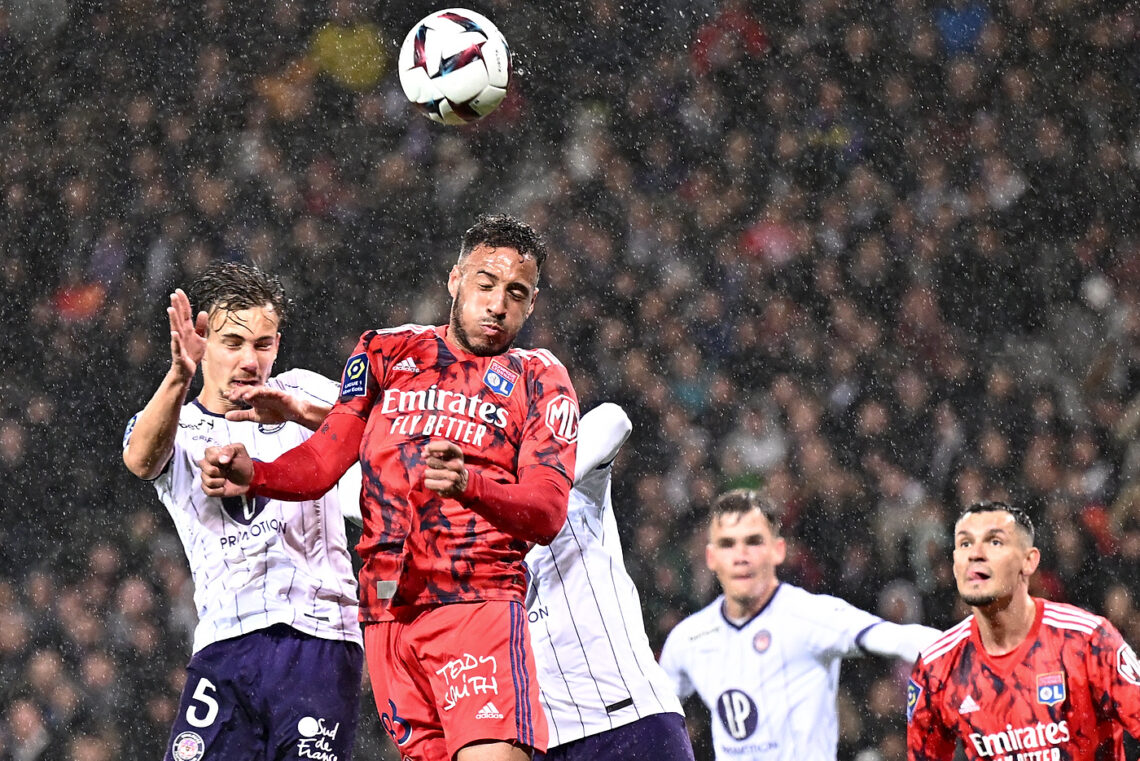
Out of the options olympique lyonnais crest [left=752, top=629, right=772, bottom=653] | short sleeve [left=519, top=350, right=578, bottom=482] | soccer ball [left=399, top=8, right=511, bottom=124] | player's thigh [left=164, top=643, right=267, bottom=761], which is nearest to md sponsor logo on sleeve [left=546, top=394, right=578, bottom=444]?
short sleeve [left=519, top=350, right=578, bottom=482]

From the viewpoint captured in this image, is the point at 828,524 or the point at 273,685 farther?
the point at 828,524

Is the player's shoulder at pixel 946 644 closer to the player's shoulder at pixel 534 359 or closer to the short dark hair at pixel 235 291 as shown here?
the player's shoulder at pixel 534 359

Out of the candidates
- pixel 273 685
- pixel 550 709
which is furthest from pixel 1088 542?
pixel 273 685

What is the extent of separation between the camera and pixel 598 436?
345 centimetres

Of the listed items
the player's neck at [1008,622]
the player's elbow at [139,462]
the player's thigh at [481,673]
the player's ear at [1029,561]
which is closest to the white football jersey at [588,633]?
the player's thigh at [481,673]

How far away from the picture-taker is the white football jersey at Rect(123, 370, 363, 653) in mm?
3504

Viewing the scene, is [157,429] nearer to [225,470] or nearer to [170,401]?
[170,401]

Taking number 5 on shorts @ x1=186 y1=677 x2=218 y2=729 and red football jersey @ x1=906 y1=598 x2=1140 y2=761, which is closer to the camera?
number 5 on shorts @ x1=186 y1=677 x2=218 y2=729

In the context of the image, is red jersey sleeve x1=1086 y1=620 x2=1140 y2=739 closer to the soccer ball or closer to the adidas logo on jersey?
the adidas logo on jersey

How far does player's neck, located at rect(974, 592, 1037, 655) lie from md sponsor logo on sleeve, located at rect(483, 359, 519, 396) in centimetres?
237

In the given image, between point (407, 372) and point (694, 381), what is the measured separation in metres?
4.35

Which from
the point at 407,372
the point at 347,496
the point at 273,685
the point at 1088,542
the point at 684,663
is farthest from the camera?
the point at 1088,542

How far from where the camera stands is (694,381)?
24.0 ft

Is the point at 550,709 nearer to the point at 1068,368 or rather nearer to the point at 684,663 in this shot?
the point at 684,663
